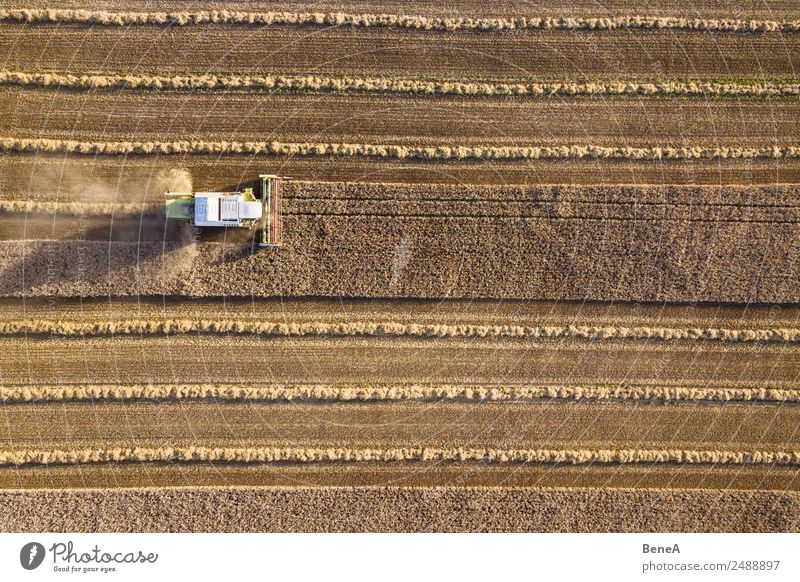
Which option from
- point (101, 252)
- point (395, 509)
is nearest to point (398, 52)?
point (101, 252)

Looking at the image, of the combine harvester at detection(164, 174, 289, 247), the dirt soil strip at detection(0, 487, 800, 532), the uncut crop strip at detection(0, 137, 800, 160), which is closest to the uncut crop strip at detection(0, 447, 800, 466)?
the dirt soil strip at detection(0, 487, 800, 532)

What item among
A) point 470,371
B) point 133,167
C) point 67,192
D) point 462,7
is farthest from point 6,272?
point 462,7

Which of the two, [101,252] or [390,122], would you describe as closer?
[101,252]

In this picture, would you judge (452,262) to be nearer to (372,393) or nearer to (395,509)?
(372,393)

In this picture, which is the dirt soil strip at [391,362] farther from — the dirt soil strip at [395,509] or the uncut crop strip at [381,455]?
the dirt soil strip at [395,509]

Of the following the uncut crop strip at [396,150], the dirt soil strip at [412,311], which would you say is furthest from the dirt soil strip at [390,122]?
the dirt soil strip at [412,311]
